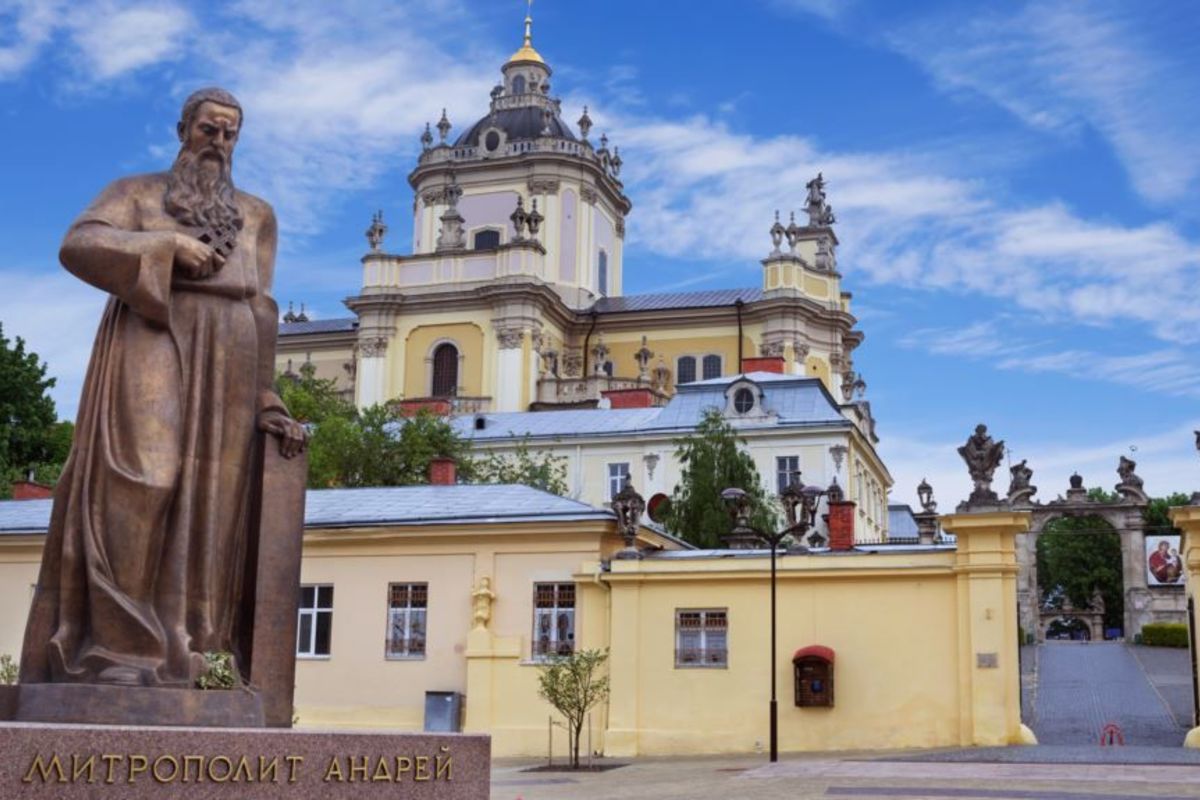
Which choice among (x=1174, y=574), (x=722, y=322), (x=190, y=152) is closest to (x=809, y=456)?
(x=1174, y=574)

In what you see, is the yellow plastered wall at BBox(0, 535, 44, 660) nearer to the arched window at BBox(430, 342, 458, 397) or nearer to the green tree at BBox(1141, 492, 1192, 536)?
the arched window at BBox(430, 342, 458, 397)

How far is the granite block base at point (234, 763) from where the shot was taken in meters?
6.62

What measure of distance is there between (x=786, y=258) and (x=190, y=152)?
219ft

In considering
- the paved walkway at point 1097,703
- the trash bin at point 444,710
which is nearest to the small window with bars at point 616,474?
the paved walkway at point 1097,703

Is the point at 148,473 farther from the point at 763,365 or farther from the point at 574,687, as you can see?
the point at 763,365

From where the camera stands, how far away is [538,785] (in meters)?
20.6

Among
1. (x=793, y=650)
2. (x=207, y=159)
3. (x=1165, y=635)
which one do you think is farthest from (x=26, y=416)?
(x=207, y=159)

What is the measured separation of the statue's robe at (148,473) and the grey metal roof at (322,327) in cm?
7085

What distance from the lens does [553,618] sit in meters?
28.4

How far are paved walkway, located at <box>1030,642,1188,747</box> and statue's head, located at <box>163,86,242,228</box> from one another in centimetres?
2092

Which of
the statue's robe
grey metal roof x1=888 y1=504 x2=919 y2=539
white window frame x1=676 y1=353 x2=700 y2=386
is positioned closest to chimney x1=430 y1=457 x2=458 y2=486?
the statue's robe

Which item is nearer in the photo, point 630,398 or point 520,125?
point 630,398

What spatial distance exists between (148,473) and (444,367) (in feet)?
212

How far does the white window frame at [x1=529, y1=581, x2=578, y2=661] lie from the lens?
28312mm
